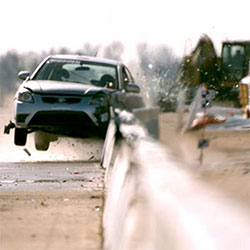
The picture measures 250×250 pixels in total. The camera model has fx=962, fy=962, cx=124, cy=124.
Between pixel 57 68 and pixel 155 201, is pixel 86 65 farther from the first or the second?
pixel 155 201

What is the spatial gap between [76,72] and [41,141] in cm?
150

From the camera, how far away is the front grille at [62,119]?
16250 mm

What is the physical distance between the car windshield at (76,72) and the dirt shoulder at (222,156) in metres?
1.66

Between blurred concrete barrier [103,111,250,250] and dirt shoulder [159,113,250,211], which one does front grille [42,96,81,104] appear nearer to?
dirt shoulder [159,113,250,211]

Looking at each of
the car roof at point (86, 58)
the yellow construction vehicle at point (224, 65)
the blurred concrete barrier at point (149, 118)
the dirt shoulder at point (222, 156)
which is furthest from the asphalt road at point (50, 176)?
the yellow construction vehicle at point (224, 65)

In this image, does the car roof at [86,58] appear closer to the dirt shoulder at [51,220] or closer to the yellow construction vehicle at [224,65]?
the dirt shoulder at [51,220]

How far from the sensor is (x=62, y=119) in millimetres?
16281

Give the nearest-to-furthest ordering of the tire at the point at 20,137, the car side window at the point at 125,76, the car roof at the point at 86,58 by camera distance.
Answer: the tire at the point at 20,137
the car side window at the point at 125,76
the car roof at the point at 86,58

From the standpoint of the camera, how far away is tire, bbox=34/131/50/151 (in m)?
17.4

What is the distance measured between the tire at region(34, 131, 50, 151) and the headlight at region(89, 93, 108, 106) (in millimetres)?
1653

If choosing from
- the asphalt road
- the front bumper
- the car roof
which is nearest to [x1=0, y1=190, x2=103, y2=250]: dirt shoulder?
the asphalt road

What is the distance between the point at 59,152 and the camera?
16969 millimetres

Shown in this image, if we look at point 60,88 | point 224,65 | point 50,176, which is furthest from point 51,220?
point 224,65

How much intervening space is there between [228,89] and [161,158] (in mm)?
38142
